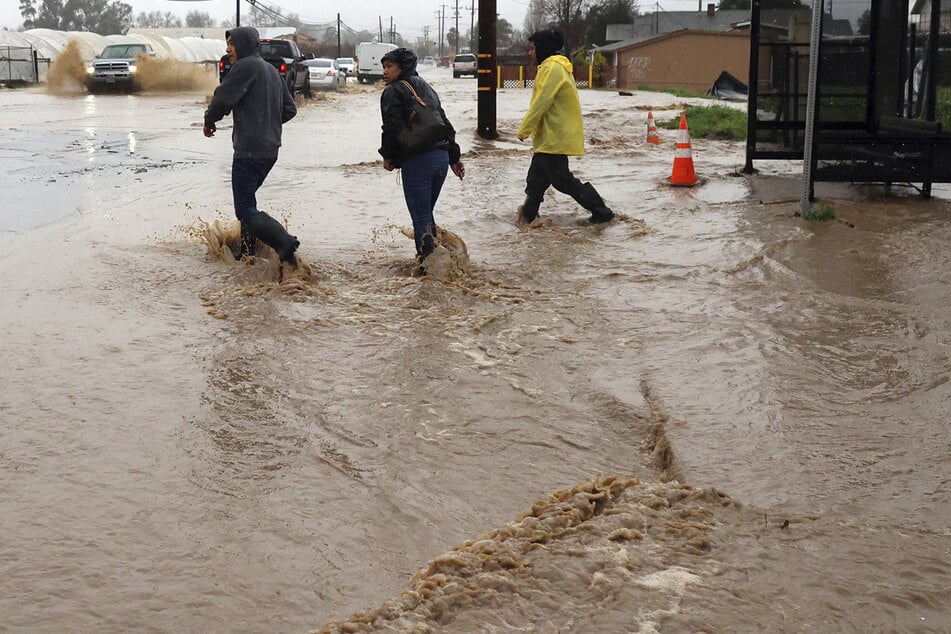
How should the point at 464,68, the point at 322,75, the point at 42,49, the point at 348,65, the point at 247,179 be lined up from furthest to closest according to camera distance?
the point at 348,65, the point at 464,68, the point at 42,49, the point at 322,75, the point at 247,179

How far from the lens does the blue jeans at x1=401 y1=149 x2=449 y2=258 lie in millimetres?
7621

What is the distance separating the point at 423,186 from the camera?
7.68 metres

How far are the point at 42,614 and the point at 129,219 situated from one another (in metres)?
7.72

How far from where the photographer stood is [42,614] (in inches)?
128

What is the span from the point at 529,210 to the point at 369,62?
55.1 meters

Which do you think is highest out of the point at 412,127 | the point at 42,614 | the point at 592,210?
the point at 412,127

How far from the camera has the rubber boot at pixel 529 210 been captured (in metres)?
10.1

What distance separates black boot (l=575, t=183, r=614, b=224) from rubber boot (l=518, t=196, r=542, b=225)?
1.31 feet

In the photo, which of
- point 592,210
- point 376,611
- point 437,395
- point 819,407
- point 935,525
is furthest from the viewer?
point 592,210

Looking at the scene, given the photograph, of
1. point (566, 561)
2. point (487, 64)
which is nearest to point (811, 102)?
point (566, 561)

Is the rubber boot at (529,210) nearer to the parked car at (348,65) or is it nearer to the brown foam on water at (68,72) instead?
the brown foam on water at (68,72)

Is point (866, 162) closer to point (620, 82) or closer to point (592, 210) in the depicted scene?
point (592, 210)

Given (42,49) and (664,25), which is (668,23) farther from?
(42,49)

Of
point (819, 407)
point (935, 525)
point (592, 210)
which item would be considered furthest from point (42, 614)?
point (592, 210)
